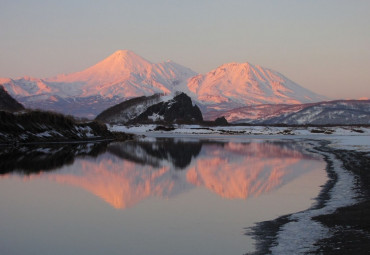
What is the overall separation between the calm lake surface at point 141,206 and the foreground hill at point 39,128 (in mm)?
20599

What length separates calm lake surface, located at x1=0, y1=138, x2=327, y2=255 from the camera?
9242mm

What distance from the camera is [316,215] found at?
39.6 ft

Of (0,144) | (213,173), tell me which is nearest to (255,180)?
(213,173)

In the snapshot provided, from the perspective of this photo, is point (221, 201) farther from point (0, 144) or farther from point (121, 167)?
point (0, 144)

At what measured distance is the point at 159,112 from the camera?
14962 cm

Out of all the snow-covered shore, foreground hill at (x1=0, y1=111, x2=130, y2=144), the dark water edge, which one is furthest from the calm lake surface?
the snow-covered shore

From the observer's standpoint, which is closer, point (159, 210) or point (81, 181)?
point (159, 210)

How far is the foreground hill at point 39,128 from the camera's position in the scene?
42.9 m

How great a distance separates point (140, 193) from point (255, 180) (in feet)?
18.9

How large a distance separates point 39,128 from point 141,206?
36.4 meters

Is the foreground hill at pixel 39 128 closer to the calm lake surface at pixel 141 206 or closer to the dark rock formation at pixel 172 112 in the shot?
the calm lake surface at pixel 141 206

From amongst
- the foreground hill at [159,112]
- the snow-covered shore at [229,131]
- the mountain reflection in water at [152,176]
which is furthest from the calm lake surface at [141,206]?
the foreground hill at [159,112]

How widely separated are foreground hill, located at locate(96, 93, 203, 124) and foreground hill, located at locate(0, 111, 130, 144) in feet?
287

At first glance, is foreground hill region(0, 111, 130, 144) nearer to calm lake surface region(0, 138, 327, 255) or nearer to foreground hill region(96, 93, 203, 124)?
calm lake surface region(0, 138, 327, 255)
